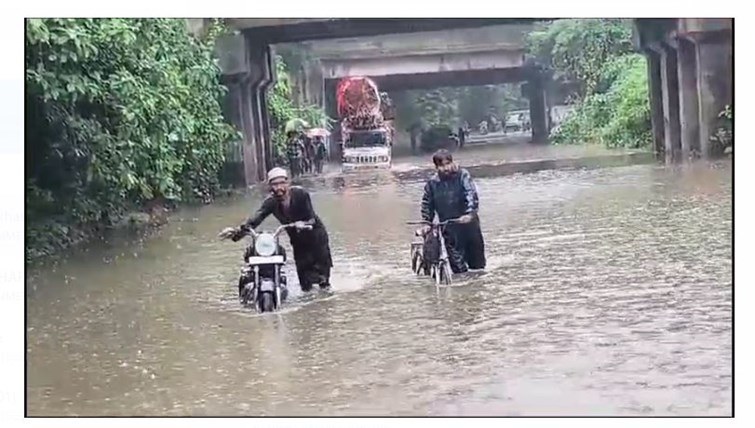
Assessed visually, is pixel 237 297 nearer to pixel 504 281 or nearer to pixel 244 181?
pixel 244 181

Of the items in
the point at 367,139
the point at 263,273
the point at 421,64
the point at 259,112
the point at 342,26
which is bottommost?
the point at 263,273

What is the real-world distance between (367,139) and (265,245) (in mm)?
573

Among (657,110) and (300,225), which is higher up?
(657,110)

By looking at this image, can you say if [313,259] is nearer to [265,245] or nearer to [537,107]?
[265,245]

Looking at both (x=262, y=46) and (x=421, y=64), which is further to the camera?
(x=421, y=64)

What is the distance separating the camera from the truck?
5695 mm

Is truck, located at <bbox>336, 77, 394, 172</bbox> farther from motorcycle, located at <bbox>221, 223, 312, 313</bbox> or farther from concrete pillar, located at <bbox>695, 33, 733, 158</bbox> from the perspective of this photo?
concrete pillar, located at <bbox>695, 33, 733, 158</bbox>

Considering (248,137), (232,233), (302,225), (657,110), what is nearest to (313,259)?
(302,225)

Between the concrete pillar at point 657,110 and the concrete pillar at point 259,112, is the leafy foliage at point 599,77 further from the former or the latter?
the concrete pillar at point 259,112

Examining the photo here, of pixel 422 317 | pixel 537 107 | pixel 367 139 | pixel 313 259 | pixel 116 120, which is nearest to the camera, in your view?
pixel 422 317

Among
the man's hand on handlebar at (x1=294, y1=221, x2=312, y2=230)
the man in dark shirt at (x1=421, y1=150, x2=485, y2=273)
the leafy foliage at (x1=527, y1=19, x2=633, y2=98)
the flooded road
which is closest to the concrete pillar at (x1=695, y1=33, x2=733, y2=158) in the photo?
the flooded road

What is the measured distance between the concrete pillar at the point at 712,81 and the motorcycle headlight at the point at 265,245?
1.48m

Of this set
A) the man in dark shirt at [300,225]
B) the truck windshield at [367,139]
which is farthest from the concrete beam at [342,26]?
the man in dark shirt at [300,225]

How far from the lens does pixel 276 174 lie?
5617 millimetres
